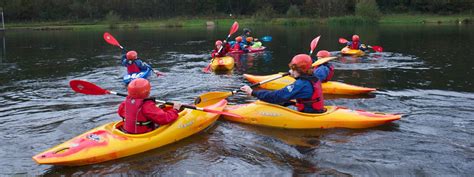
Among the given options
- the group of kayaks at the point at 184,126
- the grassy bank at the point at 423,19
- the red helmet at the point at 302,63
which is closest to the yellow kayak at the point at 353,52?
the group of kayaks at the point at 184,126

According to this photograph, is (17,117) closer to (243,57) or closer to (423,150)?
(423,150)

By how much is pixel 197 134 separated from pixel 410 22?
46.3 meters

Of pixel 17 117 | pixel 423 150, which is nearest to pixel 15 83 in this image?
pixel 17 117

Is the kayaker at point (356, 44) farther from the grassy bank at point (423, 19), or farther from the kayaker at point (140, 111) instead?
the grassy bank at point (423, 19)

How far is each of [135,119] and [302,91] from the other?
301cm

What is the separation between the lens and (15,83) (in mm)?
14781

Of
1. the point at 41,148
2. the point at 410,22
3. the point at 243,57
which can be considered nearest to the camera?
the point at 41,148

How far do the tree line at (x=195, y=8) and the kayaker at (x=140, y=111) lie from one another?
52.7 meters

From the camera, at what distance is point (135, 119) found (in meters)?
7.06

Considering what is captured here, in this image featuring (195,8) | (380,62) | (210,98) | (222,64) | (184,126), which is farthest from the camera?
(195,8)

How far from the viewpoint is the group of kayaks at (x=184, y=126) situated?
6578 millimetres

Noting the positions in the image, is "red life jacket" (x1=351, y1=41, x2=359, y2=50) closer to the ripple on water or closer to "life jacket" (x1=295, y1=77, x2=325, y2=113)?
the ripple on water

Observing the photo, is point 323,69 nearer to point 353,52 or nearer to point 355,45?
point 353,52

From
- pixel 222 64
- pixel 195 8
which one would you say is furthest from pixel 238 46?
pixel 195 8
